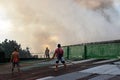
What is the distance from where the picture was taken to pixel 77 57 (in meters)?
46.8

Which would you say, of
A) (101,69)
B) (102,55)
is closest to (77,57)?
(102,55)

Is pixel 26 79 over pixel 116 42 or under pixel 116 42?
under

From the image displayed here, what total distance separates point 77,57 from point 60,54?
709 inches

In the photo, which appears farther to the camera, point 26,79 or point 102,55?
point 102,55

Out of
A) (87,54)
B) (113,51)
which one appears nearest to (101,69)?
(113,51)

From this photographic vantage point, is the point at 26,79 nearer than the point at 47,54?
Yes

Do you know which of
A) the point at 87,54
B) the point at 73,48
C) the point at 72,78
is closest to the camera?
the point at 72,78

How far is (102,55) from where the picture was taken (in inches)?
1678

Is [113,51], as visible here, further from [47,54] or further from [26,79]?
Answer: [26,79]

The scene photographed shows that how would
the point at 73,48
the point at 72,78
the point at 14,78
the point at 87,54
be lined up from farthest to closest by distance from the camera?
the point at 73,48 < the point at 87,54 < the point at 14,78 < the point at 72,78

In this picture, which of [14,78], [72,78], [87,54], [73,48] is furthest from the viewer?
[73,48]

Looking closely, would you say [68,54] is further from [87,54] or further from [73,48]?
[87,54]

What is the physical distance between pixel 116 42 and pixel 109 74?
17279 mm

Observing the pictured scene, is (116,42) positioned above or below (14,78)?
above
